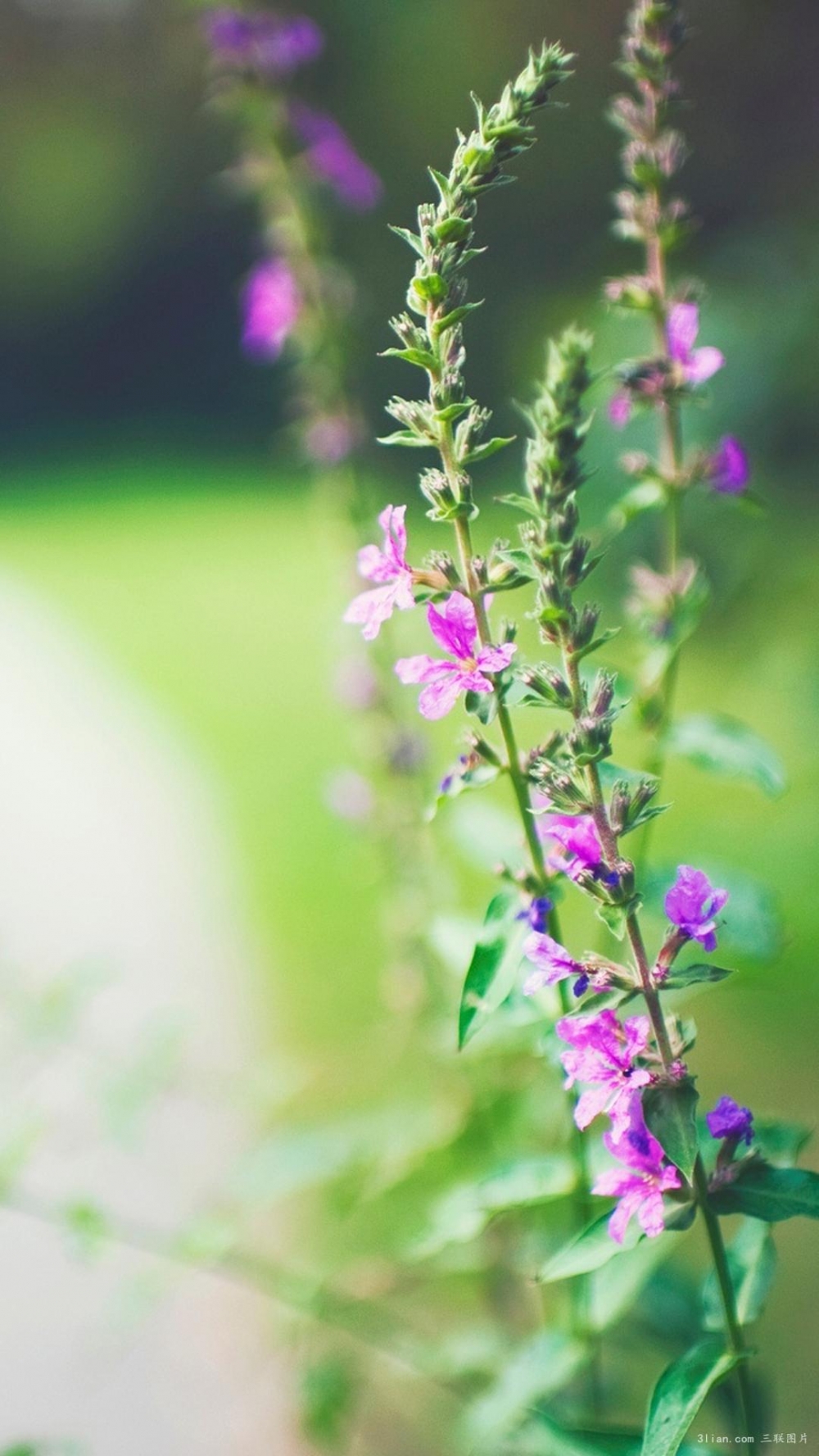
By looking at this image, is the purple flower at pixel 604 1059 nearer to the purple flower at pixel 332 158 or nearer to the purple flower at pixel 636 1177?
the purple flower at pixel 636 1177

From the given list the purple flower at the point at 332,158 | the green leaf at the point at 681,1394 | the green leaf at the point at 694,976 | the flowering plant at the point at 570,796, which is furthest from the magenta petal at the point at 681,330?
the green leaf at the point at 681,1394

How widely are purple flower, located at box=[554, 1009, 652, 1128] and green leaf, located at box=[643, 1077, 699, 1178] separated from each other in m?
0.02

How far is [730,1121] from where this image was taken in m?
0.78

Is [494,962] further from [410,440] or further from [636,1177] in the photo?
[410,440]

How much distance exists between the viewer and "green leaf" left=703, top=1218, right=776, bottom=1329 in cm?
90

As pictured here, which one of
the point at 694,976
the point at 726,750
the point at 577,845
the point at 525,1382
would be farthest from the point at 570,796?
the point at 525,1382

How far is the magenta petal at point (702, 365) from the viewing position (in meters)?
0.94

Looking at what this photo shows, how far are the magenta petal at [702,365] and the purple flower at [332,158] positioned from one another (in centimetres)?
64

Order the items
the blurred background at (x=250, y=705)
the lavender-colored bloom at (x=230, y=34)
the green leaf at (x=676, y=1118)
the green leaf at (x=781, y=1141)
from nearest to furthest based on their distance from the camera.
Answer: the green leaf at (x=676, y=1118) < the green leaf at (x=781, y=1141) < the lavender-colored bloom at (x=230, y=34) < the blurred background at (x=250, y=705)

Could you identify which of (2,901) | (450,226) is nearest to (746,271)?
(2,901)

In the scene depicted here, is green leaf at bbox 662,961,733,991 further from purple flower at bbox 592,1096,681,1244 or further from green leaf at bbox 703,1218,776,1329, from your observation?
green leaf at bbox 703,1218,776,1329

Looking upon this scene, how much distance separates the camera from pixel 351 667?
66.8 inches

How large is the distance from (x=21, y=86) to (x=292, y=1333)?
8586mm

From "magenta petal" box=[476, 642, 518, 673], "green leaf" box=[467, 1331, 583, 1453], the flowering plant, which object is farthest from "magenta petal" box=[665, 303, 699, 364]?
"green leaf" box=[467, 1331, 583, 1453]
